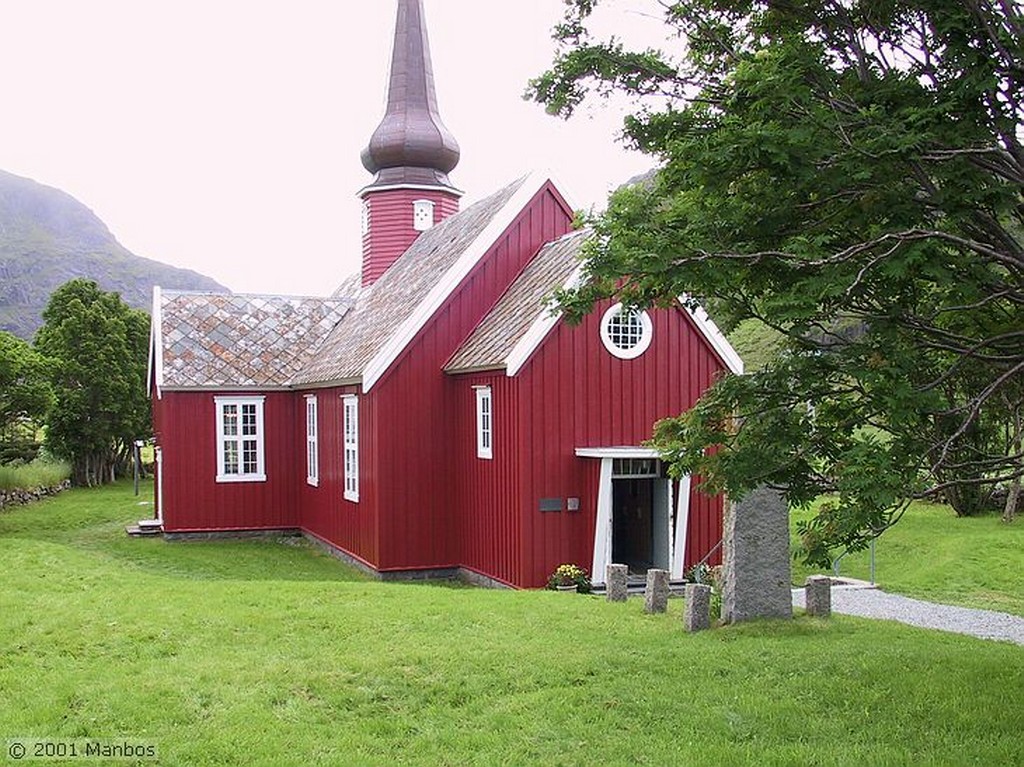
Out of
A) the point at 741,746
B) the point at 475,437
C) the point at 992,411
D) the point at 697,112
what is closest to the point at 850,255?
the point at 697,112

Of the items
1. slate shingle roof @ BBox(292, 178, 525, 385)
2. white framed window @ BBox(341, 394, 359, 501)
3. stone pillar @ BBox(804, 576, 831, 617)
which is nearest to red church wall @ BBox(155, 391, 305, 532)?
slate shingle roof @ BBox(292, 178, 525, 385)

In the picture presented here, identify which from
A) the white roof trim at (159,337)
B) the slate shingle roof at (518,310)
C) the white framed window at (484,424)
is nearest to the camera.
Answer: the slate shingle roof at (518,310)

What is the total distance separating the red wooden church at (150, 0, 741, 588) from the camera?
15.3 metres

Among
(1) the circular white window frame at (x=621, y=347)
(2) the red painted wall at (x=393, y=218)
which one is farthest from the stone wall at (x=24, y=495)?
(1) the circular white window frame at (x=621, y=347)

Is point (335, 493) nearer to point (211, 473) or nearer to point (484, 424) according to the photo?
point (211, 473)

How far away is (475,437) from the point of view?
16.5 metres

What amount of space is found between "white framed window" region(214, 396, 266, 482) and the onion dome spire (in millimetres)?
6374

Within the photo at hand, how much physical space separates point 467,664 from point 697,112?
5.10 metres

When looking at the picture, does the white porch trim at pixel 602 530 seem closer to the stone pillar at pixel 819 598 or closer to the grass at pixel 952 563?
the grass at pixel 952 563

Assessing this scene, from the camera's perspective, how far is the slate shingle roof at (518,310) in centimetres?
1554

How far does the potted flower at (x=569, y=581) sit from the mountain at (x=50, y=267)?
129878 millimetres

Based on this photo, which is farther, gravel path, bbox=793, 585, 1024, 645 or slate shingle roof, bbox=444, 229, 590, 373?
slate shingle roof, bbox=444, 229, 590, 373

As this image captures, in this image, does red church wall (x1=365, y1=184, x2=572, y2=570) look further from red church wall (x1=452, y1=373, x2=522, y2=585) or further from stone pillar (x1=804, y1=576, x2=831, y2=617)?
stone pillar (x1=804, y1=576, x2=831, y2=617)

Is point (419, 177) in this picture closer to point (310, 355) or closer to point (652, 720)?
point (310, 355)
